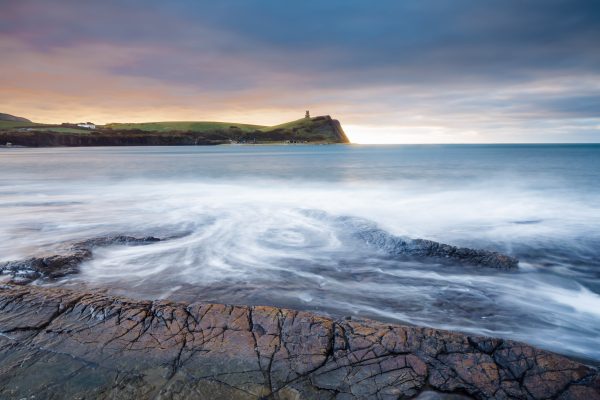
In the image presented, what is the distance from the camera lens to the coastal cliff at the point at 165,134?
94.4 meters

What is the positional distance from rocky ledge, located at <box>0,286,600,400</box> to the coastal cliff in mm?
107698

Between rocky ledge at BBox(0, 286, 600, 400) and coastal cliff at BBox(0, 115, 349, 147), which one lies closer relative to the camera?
rocky ledge at BBox(0, 286, 600, 400)

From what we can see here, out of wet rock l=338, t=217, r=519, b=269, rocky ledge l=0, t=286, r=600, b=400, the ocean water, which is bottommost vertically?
the ocean water

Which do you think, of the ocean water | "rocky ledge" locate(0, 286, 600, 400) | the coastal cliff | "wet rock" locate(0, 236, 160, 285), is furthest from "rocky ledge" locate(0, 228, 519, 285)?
the coastal cliff

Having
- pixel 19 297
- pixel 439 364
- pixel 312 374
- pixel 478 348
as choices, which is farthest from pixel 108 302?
pixel 478 348

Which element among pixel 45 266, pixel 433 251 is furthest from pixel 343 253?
pixel 45 266

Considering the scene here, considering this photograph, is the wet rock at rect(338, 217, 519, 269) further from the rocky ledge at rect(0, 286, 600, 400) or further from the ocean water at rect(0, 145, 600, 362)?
the rocky ledge at rect(0, 286, 600, 400)

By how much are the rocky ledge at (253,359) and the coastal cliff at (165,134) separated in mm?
107698

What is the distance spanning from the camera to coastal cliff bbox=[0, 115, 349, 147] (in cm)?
9444

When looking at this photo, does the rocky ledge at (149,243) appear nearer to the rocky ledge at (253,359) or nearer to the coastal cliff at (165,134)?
the rocky ledge at (253,359)

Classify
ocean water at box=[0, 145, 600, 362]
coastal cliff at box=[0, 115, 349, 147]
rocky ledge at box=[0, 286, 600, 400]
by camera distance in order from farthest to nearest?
coastal cliff at box=[0, 115, 349, 147] < ocean water at box=[0, 145, 600, 362] < rocky ledge at box=[0, 286, 600, 400]

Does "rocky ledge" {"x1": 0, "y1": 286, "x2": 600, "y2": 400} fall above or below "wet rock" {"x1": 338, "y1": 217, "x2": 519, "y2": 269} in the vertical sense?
above

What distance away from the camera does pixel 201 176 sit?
30.8m

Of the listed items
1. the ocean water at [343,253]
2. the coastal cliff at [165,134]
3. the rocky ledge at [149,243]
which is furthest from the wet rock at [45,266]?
the coastal cliff at [165,134]
